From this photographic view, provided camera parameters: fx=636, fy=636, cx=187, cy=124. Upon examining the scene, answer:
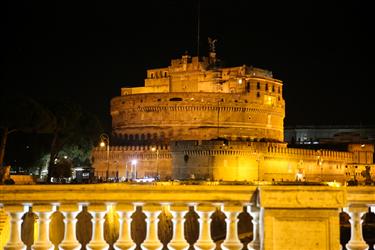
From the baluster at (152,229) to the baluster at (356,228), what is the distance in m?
1.45

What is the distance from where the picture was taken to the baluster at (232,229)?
15.5 feet

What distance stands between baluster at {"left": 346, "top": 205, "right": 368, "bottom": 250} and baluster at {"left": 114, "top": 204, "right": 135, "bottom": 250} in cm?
166

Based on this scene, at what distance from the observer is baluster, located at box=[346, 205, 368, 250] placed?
189 inches

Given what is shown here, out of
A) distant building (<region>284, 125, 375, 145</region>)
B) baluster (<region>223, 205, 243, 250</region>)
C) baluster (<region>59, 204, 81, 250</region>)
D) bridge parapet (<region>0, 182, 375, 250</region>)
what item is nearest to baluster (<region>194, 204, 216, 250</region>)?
bridge parapet (<region>0, 182, 375, 250</region>)

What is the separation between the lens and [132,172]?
190 feet

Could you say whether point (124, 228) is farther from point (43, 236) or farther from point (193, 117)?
point (193, 117)

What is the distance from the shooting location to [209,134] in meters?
62.6

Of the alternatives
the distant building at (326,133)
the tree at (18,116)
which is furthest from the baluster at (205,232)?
the distant building at (326,133)

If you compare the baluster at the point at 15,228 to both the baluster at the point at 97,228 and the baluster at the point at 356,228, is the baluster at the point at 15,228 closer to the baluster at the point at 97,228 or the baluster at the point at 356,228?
the baluster at the point at 97,228

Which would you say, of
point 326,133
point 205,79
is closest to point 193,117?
point 205,79

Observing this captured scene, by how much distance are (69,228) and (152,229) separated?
2.01 feet

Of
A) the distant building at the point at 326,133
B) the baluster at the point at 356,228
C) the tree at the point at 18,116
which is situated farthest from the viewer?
the distant building at the point at 326,133

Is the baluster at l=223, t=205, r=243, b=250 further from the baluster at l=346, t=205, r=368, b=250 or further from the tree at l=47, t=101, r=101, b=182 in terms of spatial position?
the tree at l=47, t=101, r=101, b=182

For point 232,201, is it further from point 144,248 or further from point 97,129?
point 97,129
